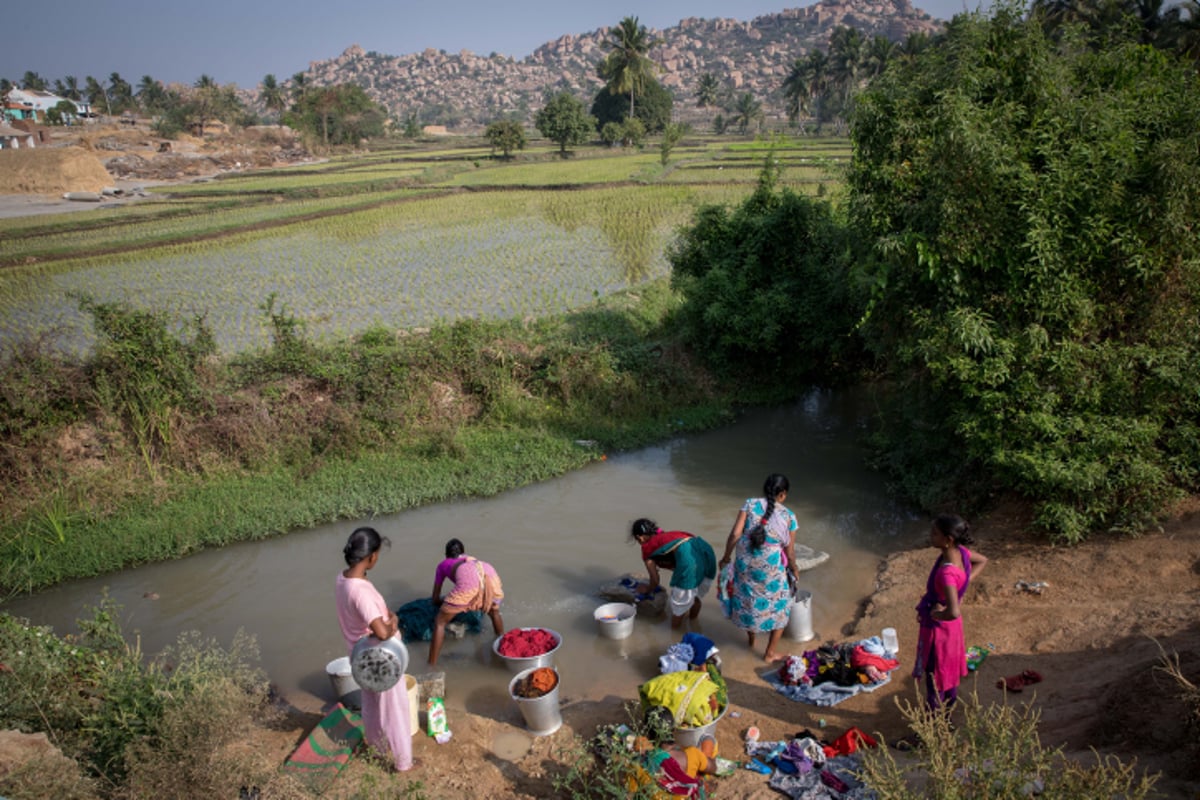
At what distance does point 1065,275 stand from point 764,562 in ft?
12.8

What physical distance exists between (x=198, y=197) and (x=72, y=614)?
94.8ft

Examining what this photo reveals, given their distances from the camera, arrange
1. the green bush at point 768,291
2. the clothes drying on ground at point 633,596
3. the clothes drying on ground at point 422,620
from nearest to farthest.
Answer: the clothes drying on ground at point 422,620 → the clothes drying on ground at point 633,596 → the green bush at point 768,291

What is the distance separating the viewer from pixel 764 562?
5.43m

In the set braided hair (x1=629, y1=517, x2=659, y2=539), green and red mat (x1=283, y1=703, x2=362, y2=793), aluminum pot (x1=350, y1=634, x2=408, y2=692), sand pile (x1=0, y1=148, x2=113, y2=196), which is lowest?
green and red mat (x1=283, y1=703, x2=362, y2=793)

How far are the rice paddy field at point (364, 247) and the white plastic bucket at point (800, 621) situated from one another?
6604 mm

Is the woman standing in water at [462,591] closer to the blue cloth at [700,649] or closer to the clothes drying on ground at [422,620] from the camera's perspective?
the clothes drying on ground at [422,620]

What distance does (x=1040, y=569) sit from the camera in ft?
21.1

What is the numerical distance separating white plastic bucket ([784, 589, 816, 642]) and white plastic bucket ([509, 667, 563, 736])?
2.04 m

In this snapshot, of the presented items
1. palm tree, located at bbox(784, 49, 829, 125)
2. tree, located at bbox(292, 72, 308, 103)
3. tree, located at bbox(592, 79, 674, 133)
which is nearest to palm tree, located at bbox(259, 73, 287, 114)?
tree, located at bbox(292, 72, 308, 103)

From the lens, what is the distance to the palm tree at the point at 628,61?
188 ft

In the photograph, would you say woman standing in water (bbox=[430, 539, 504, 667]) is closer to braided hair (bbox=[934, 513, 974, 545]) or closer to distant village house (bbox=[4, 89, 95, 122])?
braided hair (bbox=[934, 513, 974, 545])

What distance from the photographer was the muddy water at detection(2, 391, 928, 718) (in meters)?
6.15

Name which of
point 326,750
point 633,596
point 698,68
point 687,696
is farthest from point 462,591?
point 698,68

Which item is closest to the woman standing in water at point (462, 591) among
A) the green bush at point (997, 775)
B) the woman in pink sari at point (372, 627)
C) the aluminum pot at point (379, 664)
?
the woman in pink sari at point (372, 627)
